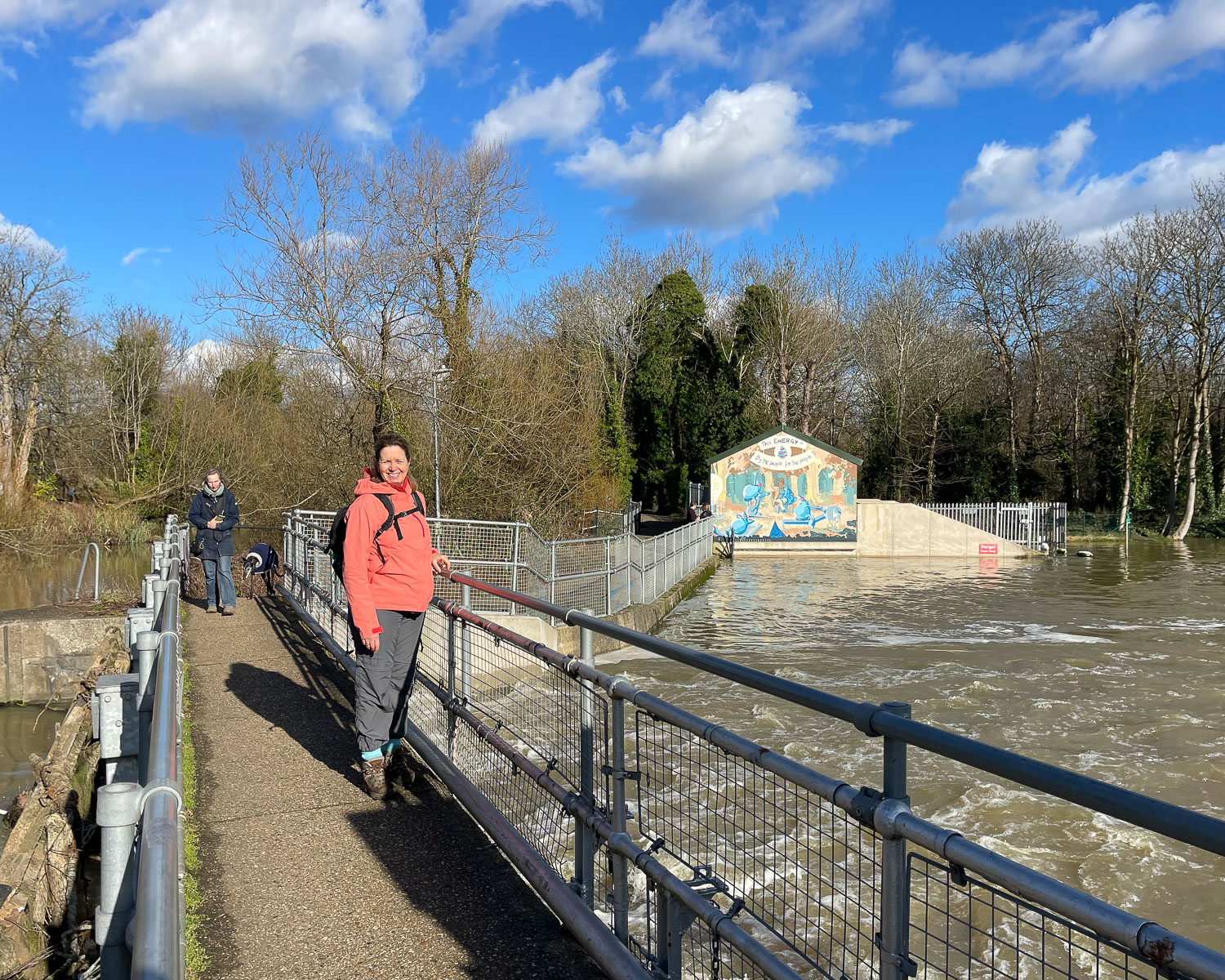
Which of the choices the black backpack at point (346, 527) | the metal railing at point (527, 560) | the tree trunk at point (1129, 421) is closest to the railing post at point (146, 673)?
the black backpack at point (346, 527)

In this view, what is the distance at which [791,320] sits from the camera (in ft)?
147

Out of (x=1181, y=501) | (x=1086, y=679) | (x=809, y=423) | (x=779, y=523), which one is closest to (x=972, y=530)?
(x=779, y=523)

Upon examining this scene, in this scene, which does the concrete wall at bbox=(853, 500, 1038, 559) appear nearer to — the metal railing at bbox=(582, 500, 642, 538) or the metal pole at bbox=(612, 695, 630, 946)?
the metal railing at bbox=(582, 500, 642, 538)

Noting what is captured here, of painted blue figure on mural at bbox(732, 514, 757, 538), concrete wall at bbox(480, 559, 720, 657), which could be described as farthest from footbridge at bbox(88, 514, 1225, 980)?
painted blue figure on mural at bbox(732, 514, 757, 538)

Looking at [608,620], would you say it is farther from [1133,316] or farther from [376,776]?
[1133,316]

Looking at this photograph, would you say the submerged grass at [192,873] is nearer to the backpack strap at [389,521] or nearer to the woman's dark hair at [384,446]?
the backpack strap at [389,521]

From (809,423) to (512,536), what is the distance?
115ft

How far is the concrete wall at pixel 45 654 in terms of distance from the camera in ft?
44.6

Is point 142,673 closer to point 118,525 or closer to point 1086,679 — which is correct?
point 1086,679

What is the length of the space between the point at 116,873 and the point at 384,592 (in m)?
3.20

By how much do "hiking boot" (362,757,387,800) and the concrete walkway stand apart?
8 cm

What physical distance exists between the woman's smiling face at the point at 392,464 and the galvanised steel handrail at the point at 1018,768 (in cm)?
272

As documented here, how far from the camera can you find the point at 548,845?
4.28 m

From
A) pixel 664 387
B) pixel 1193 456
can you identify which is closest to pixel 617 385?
pixel 664 387
